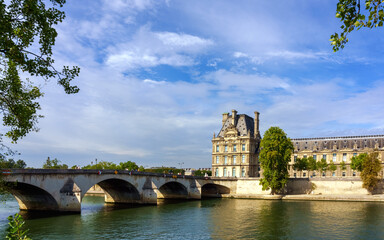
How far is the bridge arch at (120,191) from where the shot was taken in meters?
59.1

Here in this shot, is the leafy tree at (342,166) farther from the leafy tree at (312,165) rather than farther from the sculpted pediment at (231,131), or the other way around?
the sculpted pediment at (231,131)

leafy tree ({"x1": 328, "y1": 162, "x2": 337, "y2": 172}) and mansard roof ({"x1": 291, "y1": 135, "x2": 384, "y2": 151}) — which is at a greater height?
Answer: mansard roof ({"x1": 291, "y1": 135, "x2": 384, "y2": 151})

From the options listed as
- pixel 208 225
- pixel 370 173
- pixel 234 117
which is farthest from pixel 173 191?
pixel 370 173

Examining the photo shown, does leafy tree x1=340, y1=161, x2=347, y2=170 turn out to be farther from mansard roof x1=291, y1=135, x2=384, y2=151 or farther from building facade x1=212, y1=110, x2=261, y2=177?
building facade x1=212, y1=110, x2=261, y2=177

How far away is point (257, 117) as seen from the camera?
102188 millimetres

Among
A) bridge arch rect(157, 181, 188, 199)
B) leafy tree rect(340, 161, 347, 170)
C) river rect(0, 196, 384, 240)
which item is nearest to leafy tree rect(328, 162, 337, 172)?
leafy tree rect(340, 161, 347, 170)

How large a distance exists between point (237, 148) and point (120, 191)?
46268mm

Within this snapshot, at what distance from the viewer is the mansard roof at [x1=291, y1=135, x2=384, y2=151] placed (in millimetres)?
91125

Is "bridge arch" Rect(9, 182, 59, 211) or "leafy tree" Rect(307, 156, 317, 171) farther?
"leafy tree" Rect(307, 156, 317, 171)

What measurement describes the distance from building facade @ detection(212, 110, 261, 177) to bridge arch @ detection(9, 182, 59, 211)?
2475 inches

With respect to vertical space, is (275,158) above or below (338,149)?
below

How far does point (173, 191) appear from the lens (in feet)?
254

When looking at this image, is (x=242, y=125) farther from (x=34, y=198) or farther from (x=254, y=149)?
(x=34, y=198)

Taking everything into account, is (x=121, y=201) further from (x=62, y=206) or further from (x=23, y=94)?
(x=23, y=94)
